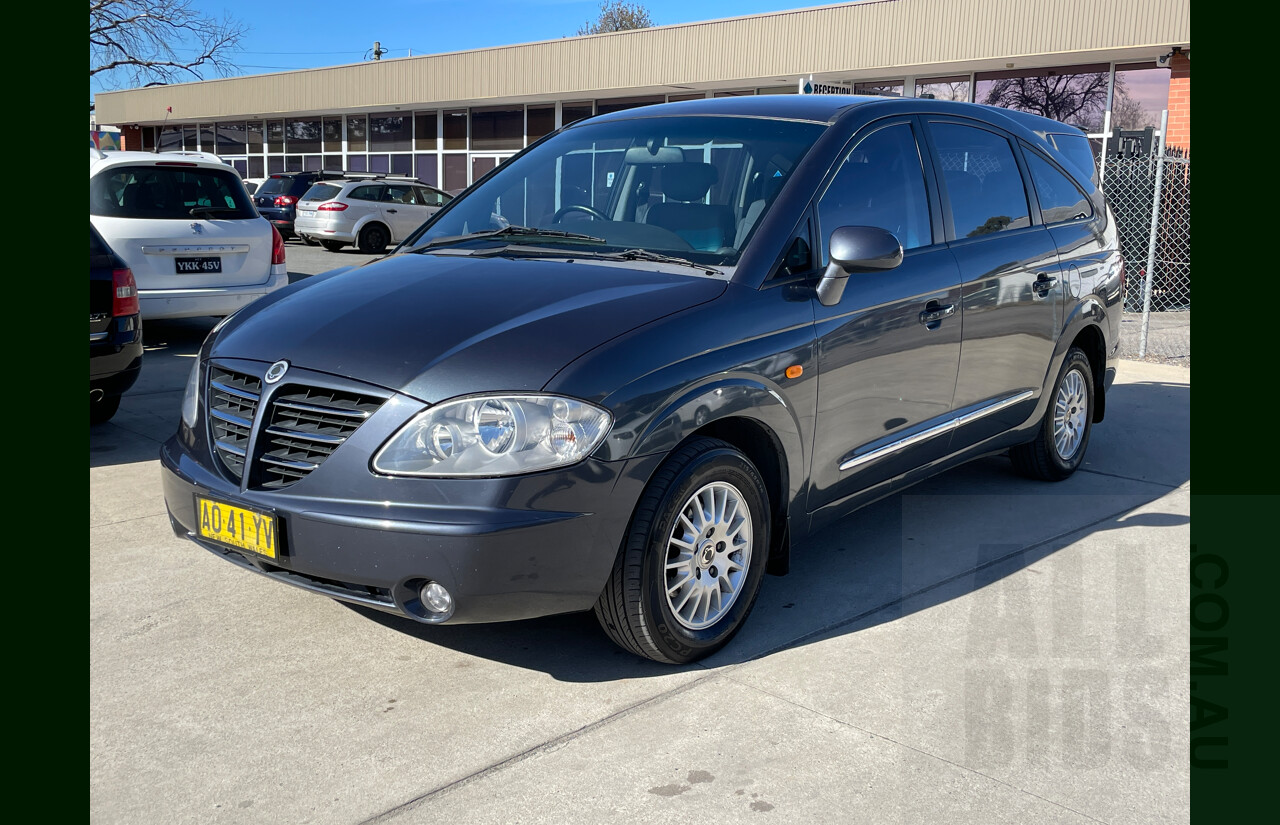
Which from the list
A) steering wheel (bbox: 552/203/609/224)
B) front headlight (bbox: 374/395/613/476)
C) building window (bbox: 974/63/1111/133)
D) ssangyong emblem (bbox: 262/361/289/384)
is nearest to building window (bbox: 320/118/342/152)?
building window (bbox: 974/63/1111/133)

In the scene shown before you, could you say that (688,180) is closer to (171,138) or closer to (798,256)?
(798,256)

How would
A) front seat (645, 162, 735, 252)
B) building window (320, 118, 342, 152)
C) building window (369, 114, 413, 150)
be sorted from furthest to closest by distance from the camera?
building window (320, 118, 342, 152) → building window (369, 114, 413, 150) → front seat (645, 162, 735, 252)

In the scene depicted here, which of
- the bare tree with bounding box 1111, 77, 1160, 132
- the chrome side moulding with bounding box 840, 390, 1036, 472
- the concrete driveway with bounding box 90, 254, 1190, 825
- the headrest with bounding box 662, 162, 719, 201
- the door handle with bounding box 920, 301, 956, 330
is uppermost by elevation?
the bare tree with bounding box 1111, 77, 1160, 132

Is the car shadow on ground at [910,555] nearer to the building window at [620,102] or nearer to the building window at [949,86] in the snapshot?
the building window at [949,86]

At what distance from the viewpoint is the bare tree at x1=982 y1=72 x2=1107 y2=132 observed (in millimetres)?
19203

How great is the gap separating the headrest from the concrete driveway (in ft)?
5.06

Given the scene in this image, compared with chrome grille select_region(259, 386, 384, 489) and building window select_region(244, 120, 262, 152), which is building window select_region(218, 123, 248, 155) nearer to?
building window select_region(244, 120, 262, 152)

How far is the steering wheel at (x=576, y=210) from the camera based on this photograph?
14.3ft

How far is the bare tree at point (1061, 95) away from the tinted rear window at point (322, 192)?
41.8ft

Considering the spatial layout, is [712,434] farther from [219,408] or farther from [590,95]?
[590,95]

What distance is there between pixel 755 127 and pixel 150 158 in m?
6.63

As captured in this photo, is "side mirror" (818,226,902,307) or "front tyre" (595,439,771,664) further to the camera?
"side mirror" (818,226,902,307)
